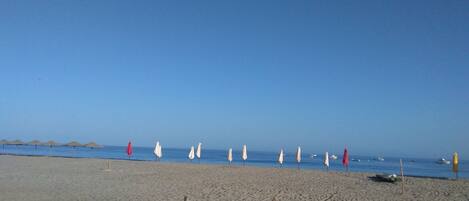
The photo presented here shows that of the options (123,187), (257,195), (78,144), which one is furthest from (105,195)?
(78,144)

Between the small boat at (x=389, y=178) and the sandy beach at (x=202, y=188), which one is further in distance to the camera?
the small boat at (x=389, y=178)

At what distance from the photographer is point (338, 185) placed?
65.7 ft

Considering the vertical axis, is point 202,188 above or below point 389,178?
below

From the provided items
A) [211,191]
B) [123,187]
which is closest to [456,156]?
[211,191]

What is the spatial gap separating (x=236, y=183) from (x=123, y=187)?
4.56 meters

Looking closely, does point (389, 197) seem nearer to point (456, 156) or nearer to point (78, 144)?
point (456, 156)

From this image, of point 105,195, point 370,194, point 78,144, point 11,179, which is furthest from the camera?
point 78,144

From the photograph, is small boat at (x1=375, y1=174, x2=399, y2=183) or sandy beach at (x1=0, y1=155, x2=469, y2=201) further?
small boat at (x1=375, y1=174, x2=399, y2=183)

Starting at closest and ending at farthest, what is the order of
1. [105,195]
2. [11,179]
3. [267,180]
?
[105,195] → [11,179] → [267,180]

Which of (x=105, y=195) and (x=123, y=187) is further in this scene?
(x=123, y=187)

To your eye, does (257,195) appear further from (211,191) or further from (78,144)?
(78,144)

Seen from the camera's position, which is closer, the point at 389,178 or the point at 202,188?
the point at 202,188

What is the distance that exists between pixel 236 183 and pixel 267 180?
91.6 inches

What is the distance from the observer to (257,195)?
52.2ft
